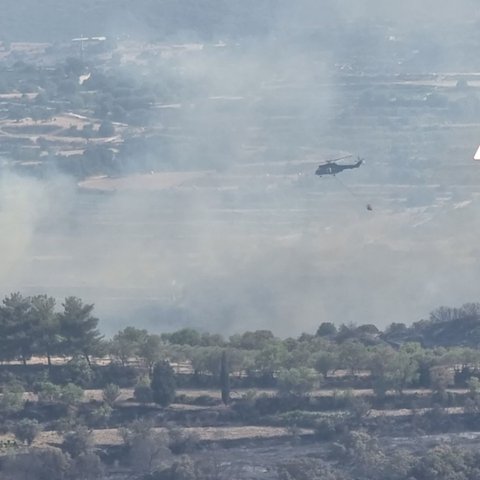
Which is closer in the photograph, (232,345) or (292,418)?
(292,418)

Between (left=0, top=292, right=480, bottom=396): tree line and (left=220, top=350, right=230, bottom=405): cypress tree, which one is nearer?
(left=220, top=350, right=230, bottom=405): cypress tree

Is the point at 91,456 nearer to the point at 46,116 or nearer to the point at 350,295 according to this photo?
the point at 350,295

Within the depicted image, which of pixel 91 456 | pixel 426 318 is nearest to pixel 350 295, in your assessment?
pixel 426 318

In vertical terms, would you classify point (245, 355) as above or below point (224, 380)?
above

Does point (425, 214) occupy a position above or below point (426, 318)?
above

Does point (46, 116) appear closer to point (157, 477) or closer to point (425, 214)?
point (425, 214)

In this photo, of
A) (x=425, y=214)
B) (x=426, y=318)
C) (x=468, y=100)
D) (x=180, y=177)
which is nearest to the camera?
(x=426, y=318)

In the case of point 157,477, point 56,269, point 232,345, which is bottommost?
point 157,477

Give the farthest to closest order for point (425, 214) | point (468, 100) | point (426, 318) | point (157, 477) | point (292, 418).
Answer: point (468, 100) < point (425, 214) < point (426, 318) < point (292, 418) < point (157, 477)

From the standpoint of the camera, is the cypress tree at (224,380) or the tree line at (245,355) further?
the tree line at (245,355)

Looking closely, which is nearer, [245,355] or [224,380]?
[224,380]
